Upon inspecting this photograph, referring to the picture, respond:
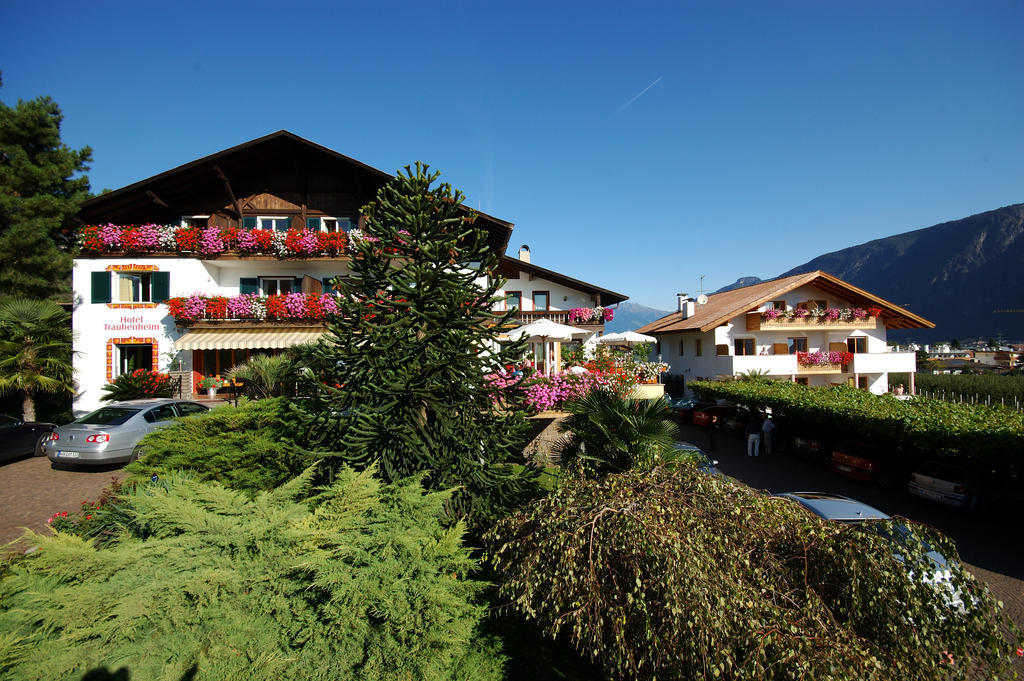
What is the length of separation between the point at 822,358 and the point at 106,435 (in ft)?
128

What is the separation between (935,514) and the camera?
12.8 m

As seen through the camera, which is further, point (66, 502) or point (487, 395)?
point (66, 502)

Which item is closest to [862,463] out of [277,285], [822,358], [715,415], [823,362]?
[715,415]

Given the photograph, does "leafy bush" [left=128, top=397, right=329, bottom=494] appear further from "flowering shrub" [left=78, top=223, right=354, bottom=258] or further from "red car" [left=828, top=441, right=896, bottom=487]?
"red car" [left=828, top=441, right=896, bottom=487]

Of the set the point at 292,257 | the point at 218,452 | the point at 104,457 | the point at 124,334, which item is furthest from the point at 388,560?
the point at 124,334

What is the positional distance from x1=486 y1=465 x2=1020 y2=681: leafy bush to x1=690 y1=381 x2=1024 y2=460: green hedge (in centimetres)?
951

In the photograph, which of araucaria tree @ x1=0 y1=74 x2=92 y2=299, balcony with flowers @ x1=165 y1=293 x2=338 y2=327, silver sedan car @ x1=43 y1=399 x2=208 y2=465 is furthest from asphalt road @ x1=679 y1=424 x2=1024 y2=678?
araucaria tree @ x1=0 y1=74 x2=92 y2=299

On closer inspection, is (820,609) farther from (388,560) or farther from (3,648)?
(3,648)

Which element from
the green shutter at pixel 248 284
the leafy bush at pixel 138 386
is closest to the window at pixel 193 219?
the green shutter at pixel 248 284

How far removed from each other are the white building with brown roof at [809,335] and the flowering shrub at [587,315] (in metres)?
9.52

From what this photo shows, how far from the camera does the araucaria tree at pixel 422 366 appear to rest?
22.7 feet

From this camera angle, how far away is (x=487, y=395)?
24.6 ft

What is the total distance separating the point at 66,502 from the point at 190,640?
32.7 ft

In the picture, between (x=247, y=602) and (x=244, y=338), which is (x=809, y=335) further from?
(x=247, y=602)
